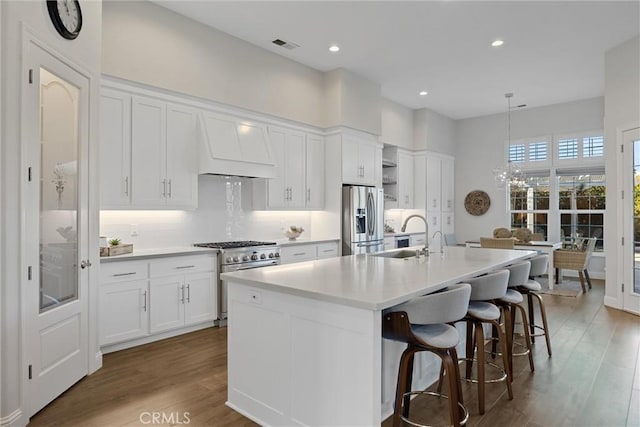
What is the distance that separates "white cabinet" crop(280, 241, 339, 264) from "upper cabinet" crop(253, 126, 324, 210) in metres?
0.59

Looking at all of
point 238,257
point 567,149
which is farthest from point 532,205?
point 238,257

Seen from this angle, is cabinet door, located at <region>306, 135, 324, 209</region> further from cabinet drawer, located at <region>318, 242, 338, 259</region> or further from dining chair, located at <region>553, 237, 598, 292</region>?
dining chair, located at <region>553, 237, 598, 292</region>

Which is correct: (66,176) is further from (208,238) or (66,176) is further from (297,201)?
(297,201)

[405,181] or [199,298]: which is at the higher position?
[405,181]

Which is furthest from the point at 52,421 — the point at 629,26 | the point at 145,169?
the point at 629,26

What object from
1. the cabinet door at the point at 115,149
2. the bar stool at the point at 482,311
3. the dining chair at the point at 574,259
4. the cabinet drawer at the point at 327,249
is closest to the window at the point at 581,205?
the dining chair at the point at 574,259

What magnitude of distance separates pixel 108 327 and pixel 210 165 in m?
1.90

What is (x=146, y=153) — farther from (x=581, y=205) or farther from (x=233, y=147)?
(x=581, y=205)

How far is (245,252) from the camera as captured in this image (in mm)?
4574

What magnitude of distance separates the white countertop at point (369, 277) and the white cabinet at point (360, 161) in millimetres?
2622

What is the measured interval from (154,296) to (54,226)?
135 cm

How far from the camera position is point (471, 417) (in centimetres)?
249

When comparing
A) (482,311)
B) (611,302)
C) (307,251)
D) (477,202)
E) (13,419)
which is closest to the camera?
(13,419)

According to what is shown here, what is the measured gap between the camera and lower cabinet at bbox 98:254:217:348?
355 cm
